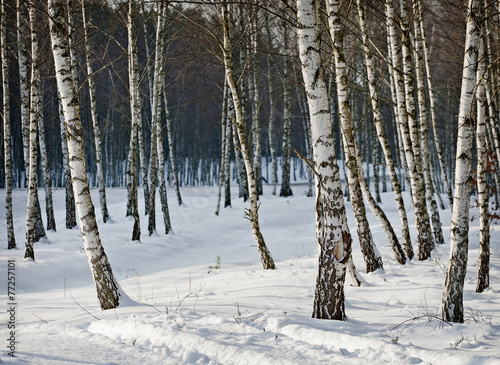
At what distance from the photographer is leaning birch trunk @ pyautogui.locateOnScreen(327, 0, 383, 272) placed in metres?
5.63

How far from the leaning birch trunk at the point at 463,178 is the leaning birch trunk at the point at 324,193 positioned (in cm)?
118

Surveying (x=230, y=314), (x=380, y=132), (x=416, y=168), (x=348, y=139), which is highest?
(x=380, y=132)

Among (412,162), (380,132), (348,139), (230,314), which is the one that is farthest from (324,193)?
(412,162)

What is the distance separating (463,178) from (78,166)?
4.44 metres

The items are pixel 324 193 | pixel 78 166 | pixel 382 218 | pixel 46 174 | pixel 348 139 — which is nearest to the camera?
pixel 324 193

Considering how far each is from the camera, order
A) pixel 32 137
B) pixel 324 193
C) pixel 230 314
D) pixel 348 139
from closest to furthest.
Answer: pixel 324 193 → pixel 230 314 → pixel 348 139 → pixel 32 137

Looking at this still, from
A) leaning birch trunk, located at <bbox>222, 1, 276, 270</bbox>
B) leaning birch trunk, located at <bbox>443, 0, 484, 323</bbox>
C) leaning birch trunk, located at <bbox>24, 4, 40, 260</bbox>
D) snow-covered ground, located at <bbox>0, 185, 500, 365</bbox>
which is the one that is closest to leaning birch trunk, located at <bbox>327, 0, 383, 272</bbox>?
snow-covered ground, located at <bbox>0, 185, 500, 365</bbox>

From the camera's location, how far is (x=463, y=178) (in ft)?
13.0

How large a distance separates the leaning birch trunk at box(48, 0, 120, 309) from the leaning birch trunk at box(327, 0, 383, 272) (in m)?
3.70

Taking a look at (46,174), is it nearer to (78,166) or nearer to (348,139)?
(78,166)

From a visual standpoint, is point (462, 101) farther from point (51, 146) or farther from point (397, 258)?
point (51, 146)

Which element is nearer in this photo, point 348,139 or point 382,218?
point 348,139

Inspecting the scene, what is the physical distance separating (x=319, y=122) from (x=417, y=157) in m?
4.57

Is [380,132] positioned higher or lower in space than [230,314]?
higher
